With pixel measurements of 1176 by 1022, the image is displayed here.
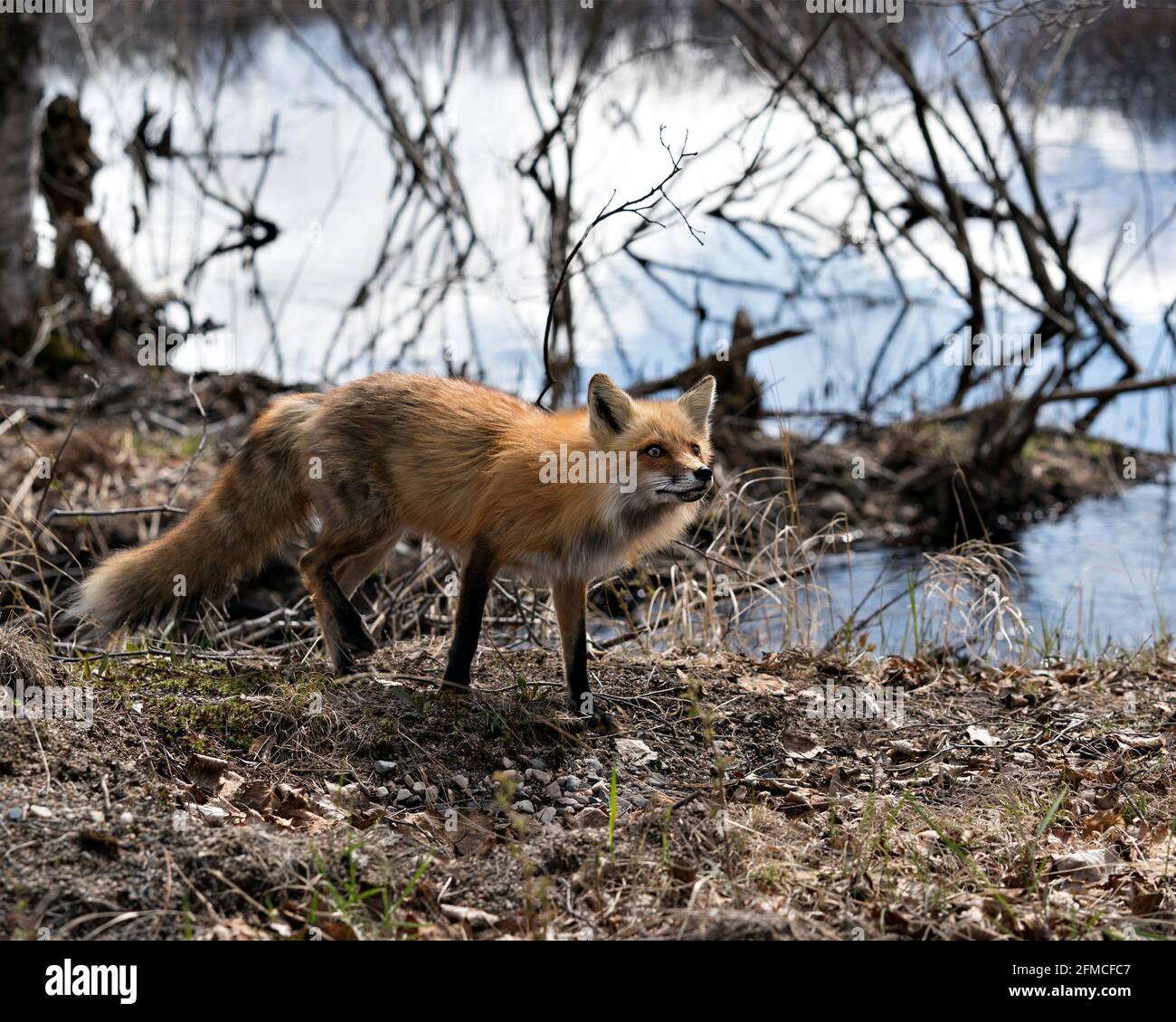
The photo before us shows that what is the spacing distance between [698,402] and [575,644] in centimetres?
115

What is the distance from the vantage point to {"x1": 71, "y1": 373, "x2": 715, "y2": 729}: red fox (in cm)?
472

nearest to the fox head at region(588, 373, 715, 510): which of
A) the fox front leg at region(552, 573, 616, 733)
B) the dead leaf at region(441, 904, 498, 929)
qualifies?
the fox front leg at region(552, 573, 616, 733)

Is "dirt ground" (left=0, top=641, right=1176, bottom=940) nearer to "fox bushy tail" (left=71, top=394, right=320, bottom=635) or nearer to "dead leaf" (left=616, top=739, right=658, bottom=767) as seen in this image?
"dead leaf" (left=616, top=739, right=658, bottom=767)

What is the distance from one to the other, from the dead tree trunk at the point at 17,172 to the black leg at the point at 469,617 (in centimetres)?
713

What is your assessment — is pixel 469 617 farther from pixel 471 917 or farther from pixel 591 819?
pixel 471 917

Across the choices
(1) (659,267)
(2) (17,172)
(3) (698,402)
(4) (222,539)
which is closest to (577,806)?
(3) (698,402)

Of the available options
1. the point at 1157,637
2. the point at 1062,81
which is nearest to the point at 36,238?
the point at 1157,637

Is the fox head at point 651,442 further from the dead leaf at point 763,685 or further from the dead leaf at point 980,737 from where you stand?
the dead leaf at point 980,737

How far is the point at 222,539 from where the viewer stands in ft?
17.3

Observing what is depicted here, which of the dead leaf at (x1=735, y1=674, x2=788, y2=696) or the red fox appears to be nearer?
the red fox

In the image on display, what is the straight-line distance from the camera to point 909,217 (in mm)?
14703

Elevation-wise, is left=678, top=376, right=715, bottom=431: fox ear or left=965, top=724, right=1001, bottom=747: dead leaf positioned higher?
left=678, top=376, right=715, bottom=431: fox ear

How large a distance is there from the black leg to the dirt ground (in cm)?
11

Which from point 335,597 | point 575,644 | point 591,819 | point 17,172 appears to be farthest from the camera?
point 17,172
